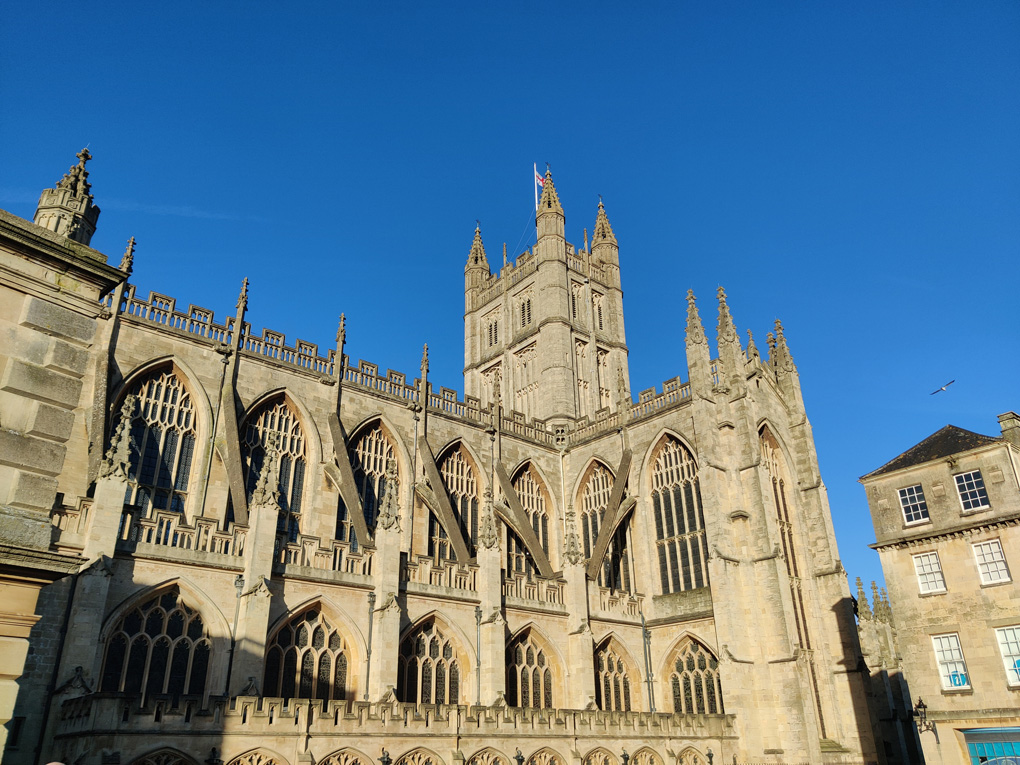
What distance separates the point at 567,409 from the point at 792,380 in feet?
37.4

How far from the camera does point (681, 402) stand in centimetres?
3089

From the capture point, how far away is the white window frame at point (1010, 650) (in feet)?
72.2

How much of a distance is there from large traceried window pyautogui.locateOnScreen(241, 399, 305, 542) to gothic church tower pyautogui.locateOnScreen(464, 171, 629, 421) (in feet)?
55.1

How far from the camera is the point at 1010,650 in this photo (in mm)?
22250

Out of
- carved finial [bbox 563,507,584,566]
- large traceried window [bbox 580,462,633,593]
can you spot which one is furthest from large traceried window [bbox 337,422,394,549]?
large traceried window [bbox 580,462,633,593]

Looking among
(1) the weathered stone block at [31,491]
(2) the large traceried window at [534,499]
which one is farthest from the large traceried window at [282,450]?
(1) the weathered stone block at [31,491]

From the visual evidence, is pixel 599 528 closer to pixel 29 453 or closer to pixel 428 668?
A: pixel 428 668

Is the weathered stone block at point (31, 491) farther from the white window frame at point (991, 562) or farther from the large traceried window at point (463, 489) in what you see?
the white window frame at point (991, 562)

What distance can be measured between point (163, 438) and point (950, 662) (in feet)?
81.8

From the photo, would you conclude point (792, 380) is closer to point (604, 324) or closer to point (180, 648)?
point (604, 324)

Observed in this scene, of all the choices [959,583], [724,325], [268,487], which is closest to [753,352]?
[724,325]

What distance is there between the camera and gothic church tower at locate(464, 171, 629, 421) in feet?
138

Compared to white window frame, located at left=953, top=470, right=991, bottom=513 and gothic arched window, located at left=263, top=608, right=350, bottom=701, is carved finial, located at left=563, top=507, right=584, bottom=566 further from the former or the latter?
white window frame, located at left=953, top=470, right=991, bottom=513

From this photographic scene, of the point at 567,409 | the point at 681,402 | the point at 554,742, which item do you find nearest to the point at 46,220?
the point at 554,742
